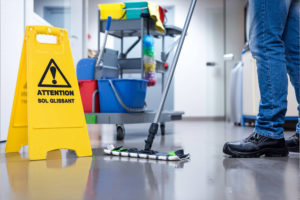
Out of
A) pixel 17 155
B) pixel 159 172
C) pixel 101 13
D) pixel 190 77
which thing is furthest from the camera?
pixel 190 77

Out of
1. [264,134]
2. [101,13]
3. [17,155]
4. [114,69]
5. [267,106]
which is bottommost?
[17,155]

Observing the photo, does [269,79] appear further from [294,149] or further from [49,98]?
[49,98]

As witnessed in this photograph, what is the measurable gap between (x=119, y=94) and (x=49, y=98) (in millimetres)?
936

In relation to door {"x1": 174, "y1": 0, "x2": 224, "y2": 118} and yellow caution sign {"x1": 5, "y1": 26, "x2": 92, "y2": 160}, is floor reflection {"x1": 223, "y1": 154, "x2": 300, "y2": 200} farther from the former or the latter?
door {"x1": 174, "y1": 0, "x2": 224, "y2": 118}

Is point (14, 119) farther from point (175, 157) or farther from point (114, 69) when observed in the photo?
point (114, 69)

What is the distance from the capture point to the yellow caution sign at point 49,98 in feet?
4.65

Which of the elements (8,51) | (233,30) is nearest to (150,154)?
(8,51)

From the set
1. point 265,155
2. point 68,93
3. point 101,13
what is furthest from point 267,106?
point 101,13

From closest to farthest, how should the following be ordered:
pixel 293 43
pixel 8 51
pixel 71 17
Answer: pixel 293 43 < pixel 8 51 < pixel 71 17

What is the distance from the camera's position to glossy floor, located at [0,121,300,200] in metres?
0.80

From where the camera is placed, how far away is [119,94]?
2.38 metres

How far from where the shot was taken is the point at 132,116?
2.45m

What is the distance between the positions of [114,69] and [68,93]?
1.41 m

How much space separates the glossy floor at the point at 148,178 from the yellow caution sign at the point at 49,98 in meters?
0.08
